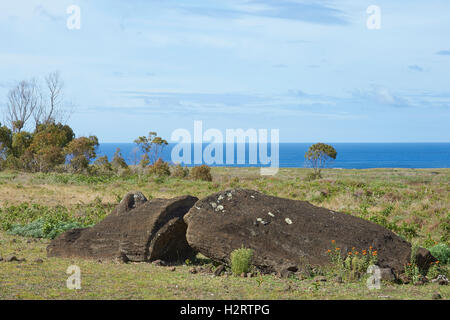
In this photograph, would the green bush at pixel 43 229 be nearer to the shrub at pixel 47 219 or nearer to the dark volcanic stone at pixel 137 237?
the shrub at pixel 47 219

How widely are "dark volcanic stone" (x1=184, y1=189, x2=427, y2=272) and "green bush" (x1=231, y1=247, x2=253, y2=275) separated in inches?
10.4

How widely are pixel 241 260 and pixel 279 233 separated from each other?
3.95 feet

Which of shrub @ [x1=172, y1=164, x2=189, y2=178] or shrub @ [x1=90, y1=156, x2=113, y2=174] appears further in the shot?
shrub @ [x1=90, y1=156, x2=113, y2=174]

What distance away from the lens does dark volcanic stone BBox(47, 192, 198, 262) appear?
1287cm

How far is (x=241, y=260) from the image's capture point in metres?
11.1

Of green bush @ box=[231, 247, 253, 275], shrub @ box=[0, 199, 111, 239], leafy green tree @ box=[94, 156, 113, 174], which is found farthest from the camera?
leafy green tree @ box=[94, 156, 113, 174]

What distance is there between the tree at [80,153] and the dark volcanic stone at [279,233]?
138 feet

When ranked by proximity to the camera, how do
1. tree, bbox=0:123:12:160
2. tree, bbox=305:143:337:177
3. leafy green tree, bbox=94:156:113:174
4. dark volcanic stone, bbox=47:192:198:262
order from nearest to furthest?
dark volcanic stone, bbox=47:192:198:262 → leafy green tree, bbox=94:156:113:174 → tree, bbox=0:123:12:160 → tree, bbox=305:143:337:177

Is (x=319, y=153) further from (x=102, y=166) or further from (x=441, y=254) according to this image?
(x=441, y=254)

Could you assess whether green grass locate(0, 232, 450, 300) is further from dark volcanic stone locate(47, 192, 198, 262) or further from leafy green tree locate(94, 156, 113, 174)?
leafy green tree locate(94, 156, 113, 174)

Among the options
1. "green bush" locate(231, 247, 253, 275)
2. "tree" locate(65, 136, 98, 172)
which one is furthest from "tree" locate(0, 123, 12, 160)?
"green bush" locate(231, 247, 253, 275)

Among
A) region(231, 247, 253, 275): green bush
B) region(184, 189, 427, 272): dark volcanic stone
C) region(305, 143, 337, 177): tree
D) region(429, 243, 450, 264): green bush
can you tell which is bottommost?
region(429, 243, 450, 264): green bush
